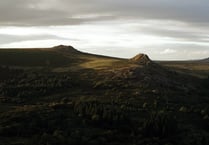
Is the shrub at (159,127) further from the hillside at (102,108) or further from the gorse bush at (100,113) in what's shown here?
the gorse bush at (100,113)

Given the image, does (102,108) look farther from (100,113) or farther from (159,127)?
(159,127)

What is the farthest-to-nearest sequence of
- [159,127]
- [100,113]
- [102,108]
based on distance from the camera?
[102,108] < [100,113] < [159,127]

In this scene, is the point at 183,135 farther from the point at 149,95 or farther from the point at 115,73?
the point at 115,73

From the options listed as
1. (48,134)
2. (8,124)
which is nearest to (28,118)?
(8,124)

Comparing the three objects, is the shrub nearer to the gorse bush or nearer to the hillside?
the hillside

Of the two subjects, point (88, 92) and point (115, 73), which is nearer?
point (88, 92)

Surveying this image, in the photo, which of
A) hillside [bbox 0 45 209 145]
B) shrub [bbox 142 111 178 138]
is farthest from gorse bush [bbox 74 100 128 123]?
shrub [bbox 142 111 178 138]

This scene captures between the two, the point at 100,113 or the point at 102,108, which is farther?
the point at 102,108

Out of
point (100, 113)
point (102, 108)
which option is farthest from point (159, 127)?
point (102, 108)

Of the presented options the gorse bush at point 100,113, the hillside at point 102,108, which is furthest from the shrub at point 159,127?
the gorse bush at point 100,113
